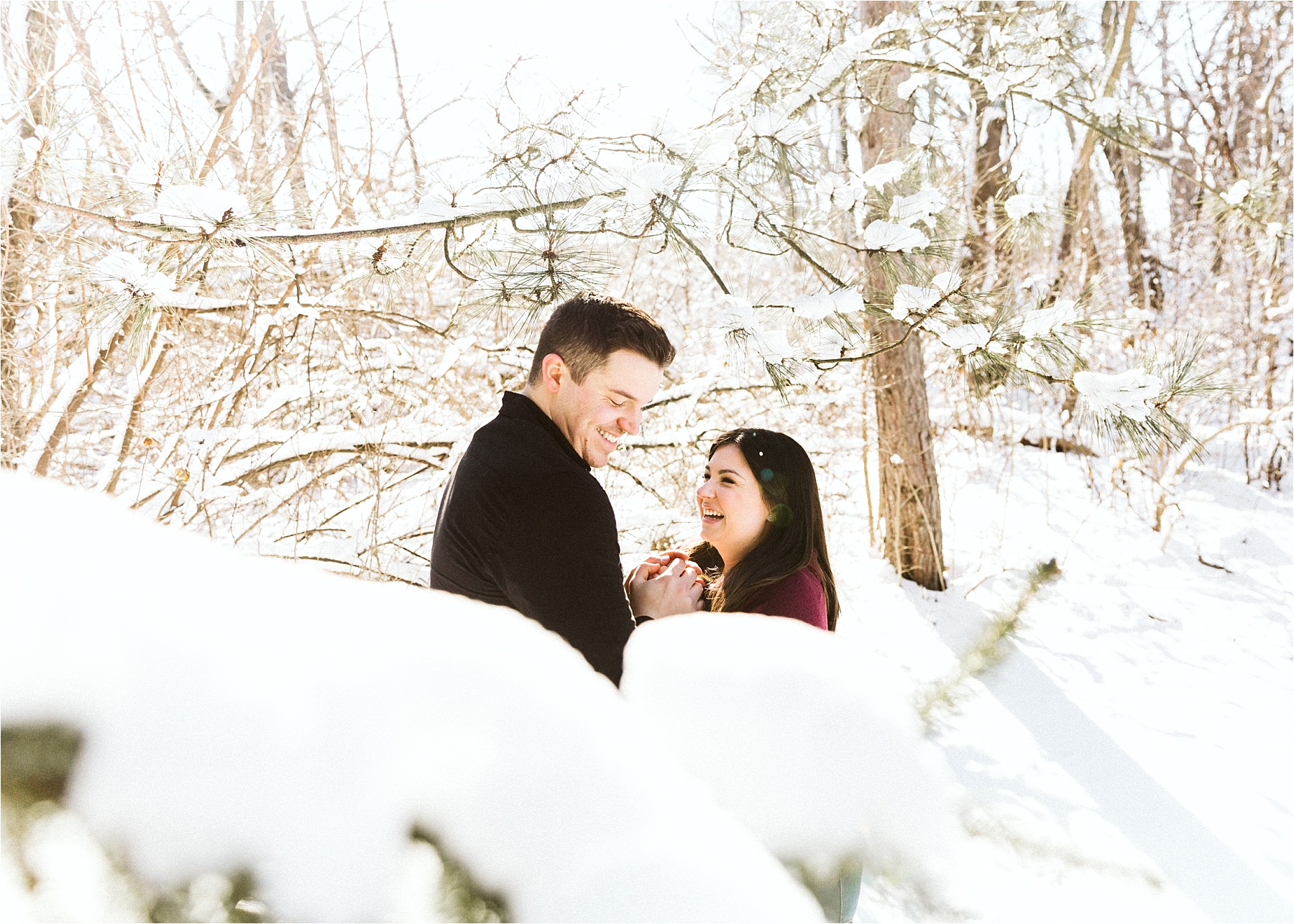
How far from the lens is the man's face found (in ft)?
6.04

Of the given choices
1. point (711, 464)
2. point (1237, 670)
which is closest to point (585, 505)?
point (711, 464)

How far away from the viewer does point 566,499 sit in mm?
1546

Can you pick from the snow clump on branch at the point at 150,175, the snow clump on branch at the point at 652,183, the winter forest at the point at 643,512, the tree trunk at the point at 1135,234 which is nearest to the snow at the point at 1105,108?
the winter forest at the point at 643,512

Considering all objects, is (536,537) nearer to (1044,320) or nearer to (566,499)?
Result: (566,499)

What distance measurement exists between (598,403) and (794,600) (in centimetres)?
75

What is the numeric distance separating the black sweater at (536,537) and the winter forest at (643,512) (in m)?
0.60

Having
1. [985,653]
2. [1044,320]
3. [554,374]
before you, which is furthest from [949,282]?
[985,653]

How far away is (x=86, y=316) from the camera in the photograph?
10.3ft

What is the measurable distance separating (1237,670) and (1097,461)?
3.36m

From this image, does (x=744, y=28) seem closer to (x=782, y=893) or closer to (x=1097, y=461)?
(x=782, y=893)

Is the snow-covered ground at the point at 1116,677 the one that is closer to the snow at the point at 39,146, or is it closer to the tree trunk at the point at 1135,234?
the snow at the point at 39,146

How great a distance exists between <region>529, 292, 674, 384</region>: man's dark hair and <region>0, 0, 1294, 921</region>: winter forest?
0.26 metres

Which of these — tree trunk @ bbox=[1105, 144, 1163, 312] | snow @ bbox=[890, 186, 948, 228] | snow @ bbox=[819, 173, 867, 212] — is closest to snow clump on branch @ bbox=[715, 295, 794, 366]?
snow @ bbox=[890, 186, 948, 228]

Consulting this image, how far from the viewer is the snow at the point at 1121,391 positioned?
6.17 ft
